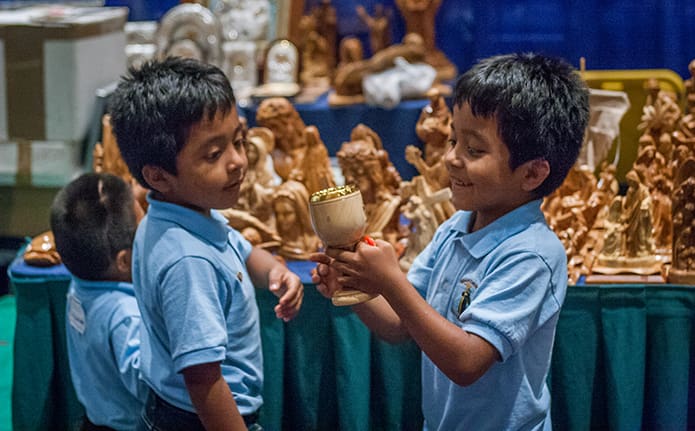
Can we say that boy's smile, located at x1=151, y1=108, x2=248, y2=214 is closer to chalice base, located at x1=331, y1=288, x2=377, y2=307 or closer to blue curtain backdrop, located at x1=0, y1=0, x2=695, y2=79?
chalice base, located at x1=331, y1=288, x2=377, y2=307

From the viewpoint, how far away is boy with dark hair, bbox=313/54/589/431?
1566 mm

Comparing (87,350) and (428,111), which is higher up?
(428,111)

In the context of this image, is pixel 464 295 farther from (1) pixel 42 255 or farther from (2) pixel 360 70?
(2) pixel 360 70

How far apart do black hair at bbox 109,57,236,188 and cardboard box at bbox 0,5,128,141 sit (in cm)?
240

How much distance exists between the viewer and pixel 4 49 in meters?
4.08

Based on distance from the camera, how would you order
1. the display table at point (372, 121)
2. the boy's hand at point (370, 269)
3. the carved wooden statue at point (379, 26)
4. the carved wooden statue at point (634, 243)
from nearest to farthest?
the boy's hand at point (370, 269)
the carved wooden statue at point (634, 243)
the display table at point (372, 121)
the carved wooden statue at point (379, 26)

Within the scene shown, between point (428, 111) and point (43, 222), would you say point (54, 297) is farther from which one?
point (43, 222)

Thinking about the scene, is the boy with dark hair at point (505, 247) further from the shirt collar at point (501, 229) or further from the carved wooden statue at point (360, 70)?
the carved wooden statue at point (360, 70)

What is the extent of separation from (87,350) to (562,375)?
3.66ft

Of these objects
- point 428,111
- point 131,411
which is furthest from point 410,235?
point 131,411

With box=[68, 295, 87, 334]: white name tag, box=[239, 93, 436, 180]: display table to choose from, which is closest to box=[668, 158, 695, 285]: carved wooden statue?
box=[68, 295, 87, 334]: white name tag

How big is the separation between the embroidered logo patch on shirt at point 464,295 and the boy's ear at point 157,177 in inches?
21.7

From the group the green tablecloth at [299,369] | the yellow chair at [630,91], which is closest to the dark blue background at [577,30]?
the yellow chair at [630,91]

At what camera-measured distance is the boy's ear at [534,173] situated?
1644mm
